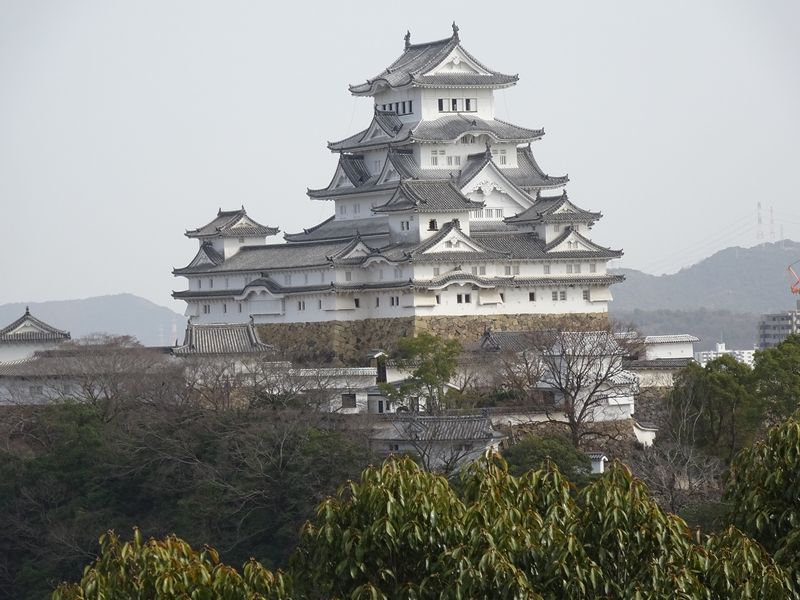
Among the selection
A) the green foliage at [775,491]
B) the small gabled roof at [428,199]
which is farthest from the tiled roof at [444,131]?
the green foliage at [775,491]

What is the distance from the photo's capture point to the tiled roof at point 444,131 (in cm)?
5375

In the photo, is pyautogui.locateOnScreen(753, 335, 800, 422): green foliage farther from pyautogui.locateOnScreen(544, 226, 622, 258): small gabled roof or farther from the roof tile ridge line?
the roof tile ridge line

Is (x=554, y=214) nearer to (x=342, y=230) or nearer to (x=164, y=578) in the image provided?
(x=342, y=230)

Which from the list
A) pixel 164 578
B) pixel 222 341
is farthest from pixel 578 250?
pixel 164 578

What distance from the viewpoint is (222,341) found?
1881 inches

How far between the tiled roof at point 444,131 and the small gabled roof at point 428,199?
2.06m

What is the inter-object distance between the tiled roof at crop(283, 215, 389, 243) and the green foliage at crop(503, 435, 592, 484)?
14.3 meters

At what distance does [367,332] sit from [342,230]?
17.6ft

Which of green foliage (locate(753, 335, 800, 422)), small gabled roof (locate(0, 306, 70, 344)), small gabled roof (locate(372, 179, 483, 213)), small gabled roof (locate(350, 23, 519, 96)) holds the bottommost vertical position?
green foliage (locate(753, 335, 800, 422))

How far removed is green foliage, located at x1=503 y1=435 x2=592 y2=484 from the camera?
37.2 m

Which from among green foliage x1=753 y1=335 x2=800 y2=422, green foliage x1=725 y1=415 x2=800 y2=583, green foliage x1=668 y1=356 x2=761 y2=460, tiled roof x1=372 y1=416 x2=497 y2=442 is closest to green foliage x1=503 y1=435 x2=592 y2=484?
tiled roof x1=372 y1=416 x2=497 y2=442

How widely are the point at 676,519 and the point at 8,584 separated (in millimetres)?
23964

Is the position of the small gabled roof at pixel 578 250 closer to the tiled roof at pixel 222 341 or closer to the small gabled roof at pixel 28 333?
the tiled roof at pixel 222 341

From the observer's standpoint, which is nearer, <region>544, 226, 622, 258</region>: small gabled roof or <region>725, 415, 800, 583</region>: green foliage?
<region>725, 415, 800, 583</region>: green foliage
